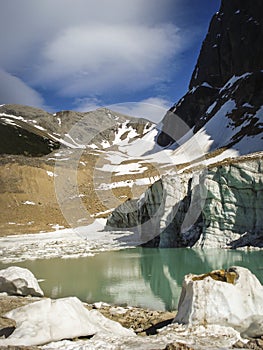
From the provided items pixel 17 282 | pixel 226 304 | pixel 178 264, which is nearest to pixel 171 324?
pixel 226 304

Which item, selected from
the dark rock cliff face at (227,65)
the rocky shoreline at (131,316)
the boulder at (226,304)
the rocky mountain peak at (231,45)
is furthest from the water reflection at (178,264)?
the rocky mountain peak at (231,45)

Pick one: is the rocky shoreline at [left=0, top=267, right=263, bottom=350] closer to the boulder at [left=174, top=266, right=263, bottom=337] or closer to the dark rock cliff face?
the boulder at [left=174, top=266, right=263, bottom=337]

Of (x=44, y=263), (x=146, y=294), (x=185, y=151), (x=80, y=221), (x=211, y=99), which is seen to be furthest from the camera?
(x=211, y=99)

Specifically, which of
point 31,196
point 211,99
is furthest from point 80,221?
point 211,99

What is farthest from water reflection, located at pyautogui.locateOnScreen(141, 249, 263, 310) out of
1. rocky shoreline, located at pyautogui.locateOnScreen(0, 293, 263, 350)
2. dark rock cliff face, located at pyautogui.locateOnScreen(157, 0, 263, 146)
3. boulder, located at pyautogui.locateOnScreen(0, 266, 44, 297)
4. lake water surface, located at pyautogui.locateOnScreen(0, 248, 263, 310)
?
dark rock cliff face, located at pyautogui.locateOnScreen(157, 0, 263, 146)

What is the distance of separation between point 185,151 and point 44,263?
255 feet

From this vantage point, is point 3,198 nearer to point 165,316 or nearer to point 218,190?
point 218,190

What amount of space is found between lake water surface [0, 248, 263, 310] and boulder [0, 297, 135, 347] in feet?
16.1

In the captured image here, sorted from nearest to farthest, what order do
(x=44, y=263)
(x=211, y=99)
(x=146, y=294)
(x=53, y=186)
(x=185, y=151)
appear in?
(x=146, y=294), (x=44, y=263), (x=53, y=186), (x=185, y=151), (x=211, y=99)

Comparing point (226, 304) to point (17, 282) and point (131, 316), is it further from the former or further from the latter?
point (17, 282)

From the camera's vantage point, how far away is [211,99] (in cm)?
11812

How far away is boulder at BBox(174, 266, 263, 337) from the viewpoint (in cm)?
870

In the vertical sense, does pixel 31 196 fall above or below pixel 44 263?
above

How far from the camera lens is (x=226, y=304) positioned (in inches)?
351
